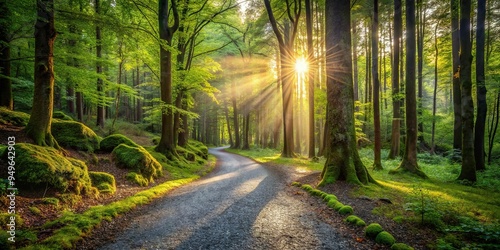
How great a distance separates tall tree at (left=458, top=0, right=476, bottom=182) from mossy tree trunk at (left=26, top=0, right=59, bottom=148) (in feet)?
45.0

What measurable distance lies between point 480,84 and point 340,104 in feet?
24.6

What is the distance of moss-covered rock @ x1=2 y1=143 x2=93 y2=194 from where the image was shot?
15.2 feet

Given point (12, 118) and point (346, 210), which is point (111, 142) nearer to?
point (12, 118)

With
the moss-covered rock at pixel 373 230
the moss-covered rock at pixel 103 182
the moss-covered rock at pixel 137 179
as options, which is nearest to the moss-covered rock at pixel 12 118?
the moss-covered rock at pixel 103 182

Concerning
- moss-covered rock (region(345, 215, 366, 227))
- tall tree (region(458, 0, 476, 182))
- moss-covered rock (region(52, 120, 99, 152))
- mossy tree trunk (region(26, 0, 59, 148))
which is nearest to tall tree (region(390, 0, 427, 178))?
tall tree (region(458, 0, 476, 182))

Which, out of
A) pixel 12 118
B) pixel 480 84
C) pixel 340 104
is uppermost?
pixel 480 84

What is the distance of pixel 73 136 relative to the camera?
7.84 m

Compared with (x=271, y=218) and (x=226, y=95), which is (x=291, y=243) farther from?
(x=226, y=95)

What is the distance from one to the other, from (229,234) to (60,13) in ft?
25.8

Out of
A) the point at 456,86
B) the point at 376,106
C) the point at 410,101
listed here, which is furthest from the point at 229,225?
the point at 456,86

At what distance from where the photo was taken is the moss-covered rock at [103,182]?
6.07 metres

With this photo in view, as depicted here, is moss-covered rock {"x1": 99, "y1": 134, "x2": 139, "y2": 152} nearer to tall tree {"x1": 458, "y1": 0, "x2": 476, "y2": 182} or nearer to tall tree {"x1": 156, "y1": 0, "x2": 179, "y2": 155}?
tall tree {"x1": 156, "y1": 0, "x2": 179, "y2": 155}

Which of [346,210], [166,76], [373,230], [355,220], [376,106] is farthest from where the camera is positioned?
[166,76]

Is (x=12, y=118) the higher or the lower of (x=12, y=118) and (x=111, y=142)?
the higher
